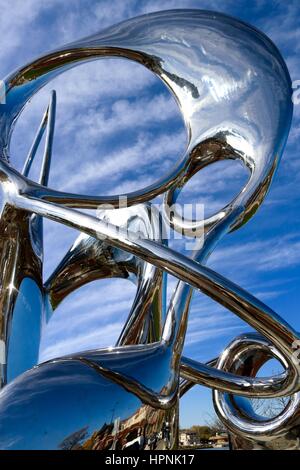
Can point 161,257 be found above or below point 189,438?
below

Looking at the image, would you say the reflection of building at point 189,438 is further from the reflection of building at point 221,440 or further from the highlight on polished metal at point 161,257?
the highlight on polished metal at point 161,257

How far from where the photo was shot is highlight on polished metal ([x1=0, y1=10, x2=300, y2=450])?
253cm

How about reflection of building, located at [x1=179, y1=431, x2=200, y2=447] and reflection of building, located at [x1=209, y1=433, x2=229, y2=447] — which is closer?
reflection of building, located at [x1=209, y1=433, x2=229, y2=447]

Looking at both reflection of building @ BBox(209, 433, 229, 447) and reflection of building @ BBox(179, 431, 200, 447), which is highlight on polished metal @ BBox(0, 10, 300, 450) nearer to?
reflection of building @ BBox(209, 433, 229, 447)

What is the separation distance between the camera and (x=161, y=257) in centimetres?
274

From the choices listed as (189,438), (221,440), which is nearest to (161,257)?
(221,440)

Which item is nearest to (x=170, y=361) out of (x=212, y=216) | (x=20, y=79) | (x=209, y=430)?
(x=212, y=216)

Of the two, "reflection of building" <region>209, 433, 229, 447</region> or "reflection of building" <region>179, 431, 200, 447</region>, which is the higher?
"reflection of building" <region>179, 431, 200, 447</region>

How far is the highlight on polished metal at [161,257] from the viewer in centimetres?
253

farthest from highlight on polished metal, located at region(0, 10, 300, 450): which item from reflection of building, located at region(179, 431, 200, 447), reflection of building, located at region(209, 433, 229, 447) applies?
reflection of building, located at region(179, 431, 200, 447)

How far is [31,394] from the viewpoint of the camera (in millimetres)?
2334

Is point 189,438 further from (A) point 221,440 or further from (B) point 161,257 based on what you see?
(B) point 161,257

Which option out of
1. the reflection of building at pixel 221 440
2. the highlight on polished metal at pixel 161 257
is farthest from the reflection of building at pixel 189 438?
the highlight on polished metal at pixel 161 257
